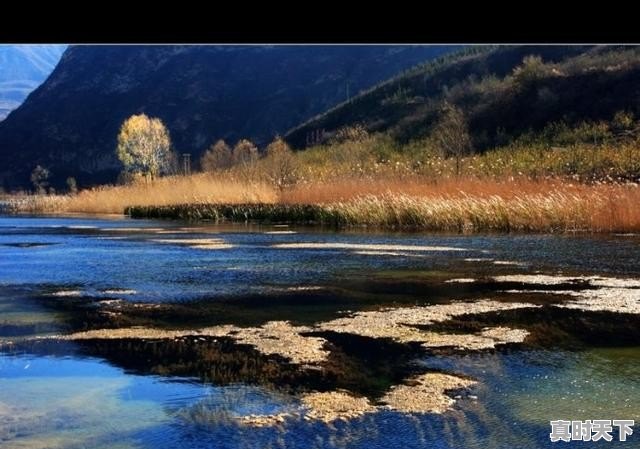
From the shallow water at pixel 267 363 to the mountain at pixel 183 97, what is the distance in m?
92.1

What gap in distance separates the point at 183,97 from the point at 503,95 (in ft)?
260

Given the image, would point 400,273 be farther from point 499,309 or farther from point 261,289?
point 499,309

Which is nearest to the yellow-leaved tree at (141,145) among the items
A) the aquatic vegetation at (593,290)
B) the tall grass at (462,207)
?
the tall grass at (462,207)

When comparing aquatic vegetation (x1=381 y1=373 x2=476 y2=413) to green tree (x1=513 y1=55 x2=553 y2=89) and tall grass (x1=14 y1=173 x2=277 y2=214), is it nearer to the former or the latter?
tall grass (x1=14 y1=173 x2=277 y2=214)

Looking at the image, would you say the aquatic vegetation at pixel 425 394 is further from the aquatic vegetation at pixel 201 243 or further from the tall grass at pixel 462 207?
the tall grass at pixel 462 207

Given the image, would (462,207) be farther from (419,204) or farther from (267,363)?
(267,363)

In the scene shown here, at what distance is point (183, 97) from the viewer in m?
118

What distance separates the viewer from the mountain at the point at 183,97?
109m

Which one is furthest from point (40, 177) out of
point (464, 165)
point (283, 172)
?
point (464, 165)

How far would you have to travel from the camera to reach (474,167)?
25.0 m

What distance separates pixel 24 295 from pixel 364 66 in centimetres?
10997

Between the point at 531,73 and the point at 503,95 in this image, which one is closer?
the point at 531,73

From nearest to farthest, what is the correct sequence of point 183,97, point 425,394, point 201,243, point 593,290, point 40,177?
point 425,394
point 593,290
point 201,243
point 40,177
point 183,97
